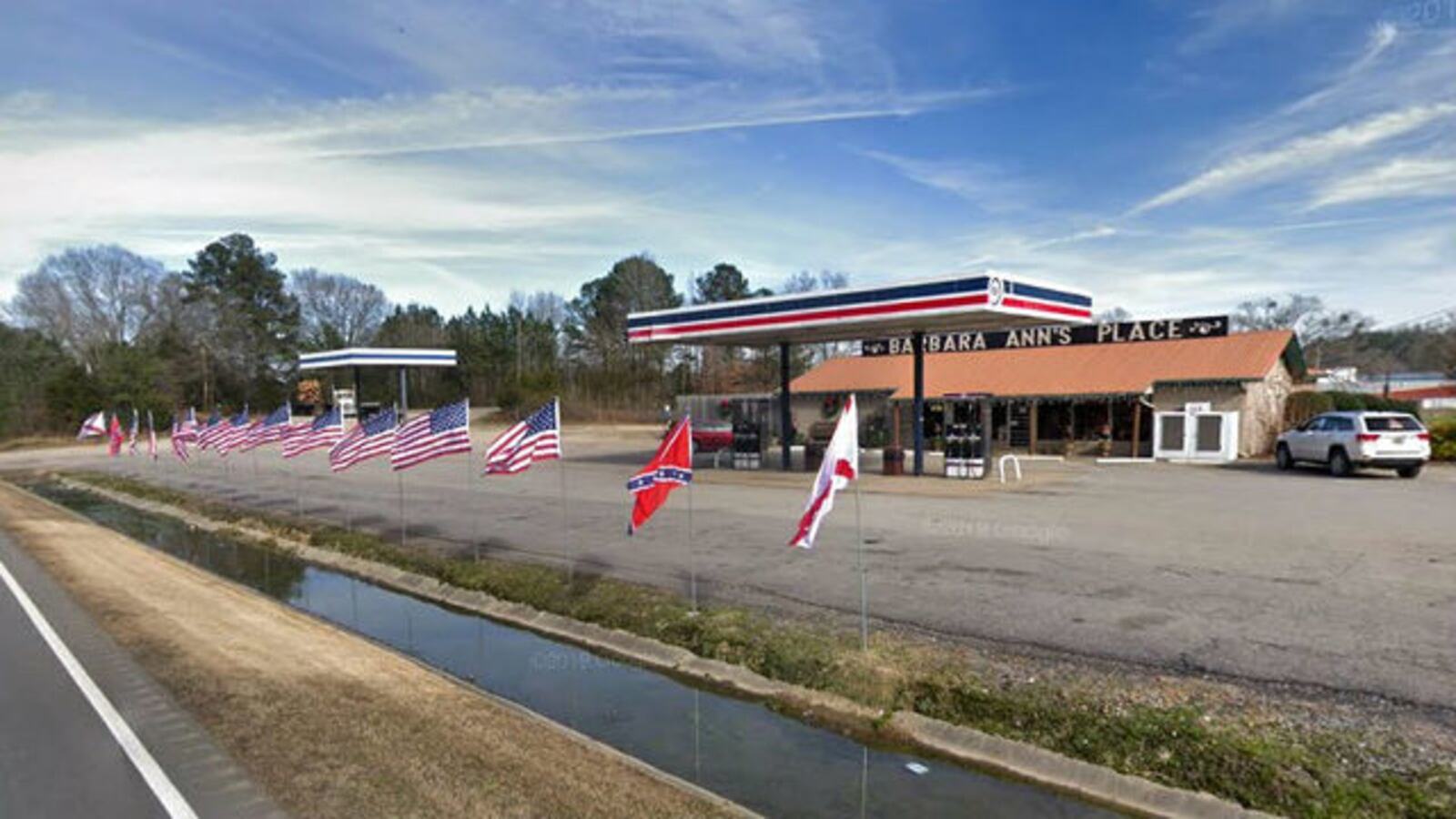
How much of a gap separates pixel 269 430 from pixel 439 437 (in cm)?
989

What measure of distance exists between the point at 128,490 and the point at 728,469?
19.4 metres

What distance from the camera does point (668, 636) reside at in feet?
30.7

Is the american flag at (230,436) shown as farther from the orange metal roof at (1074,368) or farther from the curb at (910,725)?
the orange metal roof at (1074,368)

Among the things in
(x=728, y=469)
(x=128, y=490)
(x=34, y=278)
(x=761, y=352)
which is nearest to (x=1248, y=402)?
(x=728, y=469)

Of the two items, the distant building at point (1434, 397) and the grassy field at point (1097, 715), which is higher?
the distant building at point (1434, 397)

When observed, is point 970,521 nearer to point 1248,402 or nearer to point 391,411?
point 391,411

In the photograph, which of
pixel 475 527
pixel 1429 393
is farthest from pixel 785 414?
pixel 1429 393

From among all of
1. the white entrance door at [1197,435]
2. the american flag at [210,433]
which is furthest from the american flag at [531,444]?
the white entrance door at [1197,435]

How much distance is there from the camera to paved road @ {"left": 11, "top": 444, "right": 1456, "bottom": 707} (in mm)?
7973

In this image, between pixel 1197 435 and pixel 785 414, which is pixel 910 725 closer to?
pixel 785 414

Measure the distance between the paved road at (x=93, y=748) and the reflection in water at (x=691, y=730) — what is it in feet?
Answer: 8.42

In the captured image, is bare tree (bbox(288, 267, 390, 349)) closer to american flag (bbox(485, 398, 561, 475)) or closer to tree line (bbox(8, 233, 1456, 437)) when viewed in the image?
tree line (bbox(8, 233, 1456, 437))

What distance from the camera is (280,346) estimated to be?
287 ft

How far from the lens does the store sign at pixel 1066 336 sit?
34062mm
